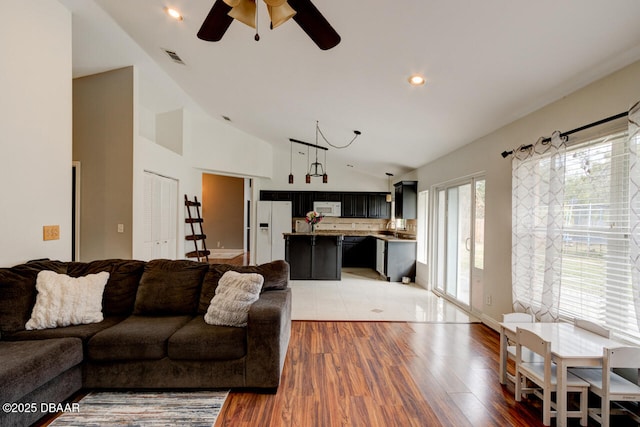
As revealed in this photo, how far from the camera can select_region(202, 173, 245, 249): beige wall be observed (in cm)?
1016

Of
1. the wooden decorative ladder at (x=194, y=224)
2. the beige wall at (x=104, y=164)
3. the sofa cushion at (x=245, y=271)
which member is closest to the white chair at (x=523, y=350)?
the sofa cushion at (x=245, y=271)

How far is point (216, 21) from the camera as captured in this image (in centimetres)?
200

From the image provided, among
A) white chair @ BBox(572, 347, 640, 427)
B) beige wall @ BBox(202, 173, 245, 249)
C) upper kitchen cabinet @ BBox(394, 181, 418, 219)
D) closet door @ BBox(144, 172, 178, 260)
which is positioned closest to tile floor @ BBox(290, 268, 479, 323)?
upper kitchen cabinet @ BBox(394, 181, 418, 219)

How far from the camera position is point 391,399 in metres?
2.28

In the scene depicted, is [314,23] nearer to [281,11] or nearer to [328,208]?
[281,11]

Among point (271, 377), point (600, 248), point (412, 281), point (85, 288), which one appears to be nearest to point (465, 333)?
point (600, 248)

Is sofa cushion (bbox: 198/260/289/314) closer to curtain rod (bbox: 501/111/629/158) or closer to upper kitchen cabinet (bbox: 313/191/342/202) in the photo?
curtain rod (bbox: 501/111/629/158)

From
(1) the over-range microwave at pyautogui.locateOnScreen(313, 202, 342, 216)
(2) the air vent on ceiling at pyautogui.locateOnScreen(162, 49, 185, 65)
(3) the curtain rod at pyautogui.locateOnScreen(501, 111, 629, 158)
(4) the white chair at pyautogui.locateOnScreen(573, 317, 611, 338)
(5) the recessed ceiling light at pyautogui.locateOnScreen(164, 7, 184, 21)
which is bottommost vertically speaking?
(4) the white chair at pyautogui.locateOnScreen(573, 317, 611, 338)

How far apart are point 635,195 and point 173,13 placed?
3901 mm

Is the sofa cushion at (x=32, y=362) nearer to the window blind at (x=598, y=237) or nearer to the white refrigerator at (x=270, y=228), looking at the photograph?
the window blind at (x=598, y=237)

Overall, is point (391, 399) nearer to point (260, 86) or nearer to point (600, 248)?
point (600, 248)

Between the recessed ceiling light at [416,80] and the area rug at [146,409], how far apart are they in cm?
310

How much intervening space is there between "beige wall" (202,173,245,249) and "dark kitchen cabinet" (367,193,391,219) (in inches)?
166

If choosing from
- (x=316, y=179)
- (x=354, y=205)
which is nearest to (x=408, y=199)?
(x=354, y=205)
